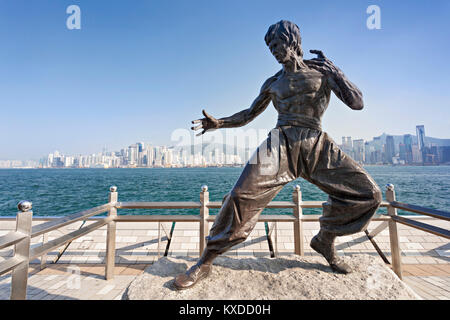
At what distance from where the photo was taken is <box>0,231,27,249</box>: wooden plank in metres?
1.41

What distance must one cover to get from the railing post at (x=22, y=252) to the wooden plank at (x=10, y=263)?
0.07 feet

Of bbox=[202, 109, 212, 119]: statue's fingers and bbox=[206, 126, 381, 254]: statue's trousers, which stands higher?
bbox=[202, 109, 212, 119]: statue's fingers

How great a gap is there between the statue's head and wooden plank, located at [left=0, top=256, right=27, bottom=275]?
2.79 meters

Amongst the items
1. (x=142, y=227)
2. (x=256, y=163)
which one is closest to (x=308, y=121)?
(x=256, y=163)

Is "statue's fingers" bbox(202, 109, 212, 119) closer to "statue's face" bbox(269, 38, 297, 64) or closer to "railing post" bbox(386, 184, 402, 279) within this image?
"statue's face" bbox(269, 38, 297, 64)

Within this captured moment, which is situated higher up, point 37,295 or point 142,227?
point 142,227

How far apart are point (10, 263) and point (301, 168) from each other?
8.14 ft

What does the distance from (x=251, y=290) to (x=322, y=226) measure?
972 mm

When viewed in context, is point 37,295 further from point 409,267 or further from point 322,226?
point 409,267

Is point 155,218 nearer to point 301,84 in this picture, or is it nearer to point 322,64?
point 301,84

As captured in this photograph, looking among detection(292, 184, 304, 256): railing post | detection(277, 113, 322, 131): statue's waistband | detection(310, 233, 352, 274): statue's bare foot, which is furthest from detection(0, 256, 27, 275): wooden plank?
detection(292, 184, 304, 256): railing post

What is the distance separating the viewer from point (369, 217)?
1.95m

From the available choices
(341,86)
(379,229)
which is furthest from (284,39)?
(379,229)

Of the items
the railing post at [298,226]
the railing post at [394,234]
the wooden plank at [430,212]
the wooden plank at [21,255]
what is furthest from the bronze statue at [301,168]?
the railing post at [394,234]
